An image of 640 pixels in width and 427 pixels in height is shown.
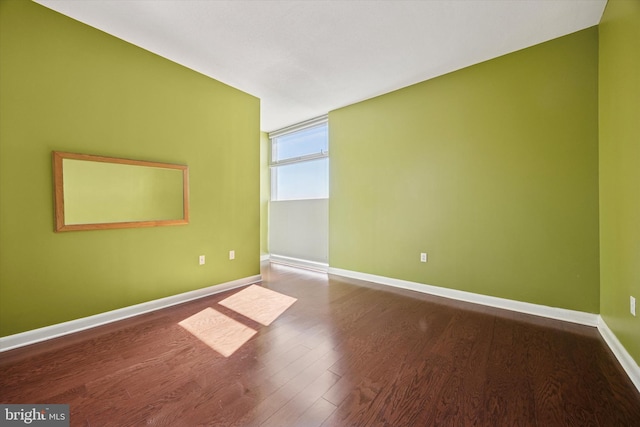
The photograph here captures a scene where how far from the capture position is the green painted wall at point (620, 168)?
1575mm

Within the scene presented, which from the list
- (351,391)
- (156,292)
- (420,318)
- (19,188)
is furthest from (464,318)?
(19,188)

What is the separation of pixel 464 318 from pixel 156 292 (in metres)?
3.08

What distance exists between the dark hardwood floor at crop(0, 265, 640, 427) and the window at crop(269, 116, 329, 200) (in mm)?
2609

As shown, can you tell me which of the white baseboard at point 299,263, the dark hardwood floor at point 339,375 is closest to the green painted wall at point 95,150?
the dark hardwood floor at point 339,375

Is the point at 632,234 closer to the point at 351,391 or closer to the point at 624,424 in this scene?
the point at 624,424

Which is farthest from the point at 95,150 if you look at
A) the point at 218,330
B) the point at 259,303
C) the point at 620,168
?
the point at 620,168

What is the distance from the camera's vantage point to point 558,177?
7.88 feet

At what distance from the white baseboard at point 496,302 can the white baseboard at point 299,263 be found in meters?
0.79

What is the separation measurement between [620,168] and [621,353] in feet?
4.15

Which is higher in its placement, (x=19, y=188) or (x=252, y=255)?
(x=19, y=188)

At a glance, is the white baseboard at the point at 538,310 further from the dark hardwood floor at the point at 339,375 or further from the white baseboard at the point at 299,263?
the white baseboard at the point at 299,263

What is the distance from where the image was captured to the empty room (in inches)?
59.9

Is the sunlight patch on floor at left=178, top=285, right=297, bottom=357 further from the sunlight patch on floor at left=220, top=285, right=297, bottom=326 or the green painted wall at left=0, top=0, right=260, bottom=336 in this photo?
the green painted wall at left=0, top=0, right=260, bottom=336

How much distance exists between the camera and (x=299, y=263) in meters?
4.76
